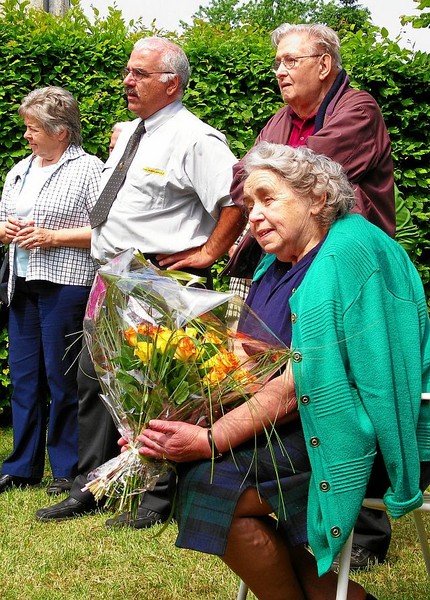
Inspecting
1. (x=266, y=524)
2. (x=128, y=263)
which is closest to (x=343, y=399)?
(x=266, y=524)

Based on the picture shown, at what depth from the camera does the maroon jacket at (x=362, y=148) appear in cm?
362

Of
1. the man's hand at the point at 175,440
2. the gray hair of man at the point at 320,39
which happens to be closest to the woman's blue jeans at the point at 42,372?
the gray hair of man at the point at 320,39

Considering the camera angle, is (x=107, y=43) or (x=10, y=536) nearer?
(x=10, y=536)

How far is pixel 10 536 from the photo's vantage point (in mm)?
4324

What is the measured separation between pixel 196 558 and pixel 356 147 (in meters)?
1.85

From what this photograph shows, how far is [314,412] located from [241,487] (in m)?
0.31

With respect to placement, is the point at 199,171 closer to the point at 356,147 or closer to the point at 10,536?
the point at 356,147

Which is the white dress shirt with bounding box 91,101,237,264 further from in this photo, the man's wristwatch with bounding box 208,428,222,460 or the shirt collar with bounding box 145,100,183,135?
the man's wristwatch with bounding box 208,428,222,460

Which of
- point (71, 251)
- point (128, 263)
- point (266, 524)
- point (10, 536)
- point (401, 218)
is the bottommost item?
point (10, 536)

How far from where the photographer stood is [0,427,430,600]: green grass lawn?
11.8 ft

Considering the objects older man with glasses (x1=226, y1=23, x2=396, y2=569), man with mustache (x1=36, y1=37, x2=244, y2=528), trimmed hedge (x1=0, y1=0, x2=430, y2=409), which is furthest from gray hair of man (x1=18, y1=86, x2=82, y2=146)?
older man with glasses (x1=226, y1=23, x2=396, y2=569)

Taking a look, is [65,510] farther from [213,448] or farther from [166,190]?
[213,448]

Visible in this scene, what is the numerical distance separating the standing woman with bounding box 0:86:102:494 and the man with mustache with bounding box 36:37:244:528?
0.50 meters

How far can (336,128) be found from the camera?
12.0ft
